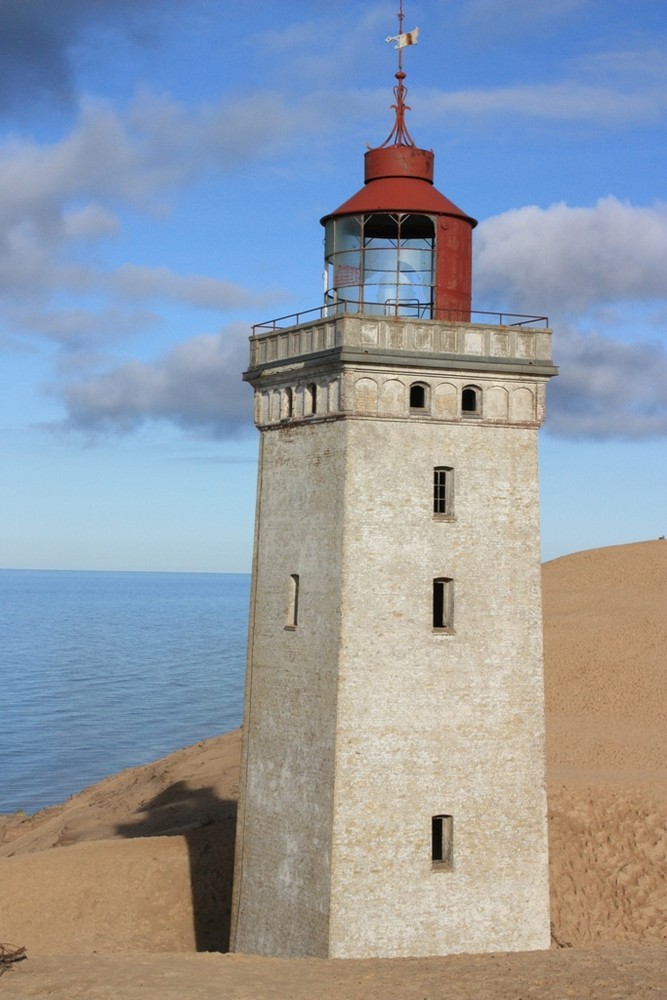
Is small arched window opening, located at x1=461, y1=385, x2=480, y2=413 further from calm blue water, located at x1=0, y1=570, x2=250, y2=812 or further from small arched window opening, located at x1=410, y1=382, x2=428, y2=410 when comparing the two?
calm blue water, located at x1=0, y1=570, x2=250, y2=812

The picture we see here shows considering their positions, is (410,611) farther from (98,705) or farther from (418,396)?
(98,705)

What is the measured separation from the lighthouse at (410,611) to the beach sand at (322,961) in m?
1.89

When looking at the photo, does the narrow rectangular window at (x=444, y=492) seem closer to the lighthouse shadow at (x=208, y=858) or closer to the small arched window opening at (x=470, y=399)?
the small arched window opening at (x=470, y=399)

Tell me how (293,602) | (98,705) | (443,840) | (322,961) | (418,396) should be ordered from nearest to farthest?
(322,961) < (443,840) < (418,396) < (293,602) < (98,705)

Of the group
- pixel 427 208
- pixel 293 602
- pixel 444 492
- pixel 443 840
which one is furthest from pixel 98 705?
pixel 427 208

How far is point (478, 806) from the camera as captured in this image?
86.6ft

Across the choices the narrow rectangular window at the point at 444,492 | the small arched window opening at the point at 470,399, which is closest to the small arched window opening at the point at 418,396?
the small arched window opening at the point at 470,399

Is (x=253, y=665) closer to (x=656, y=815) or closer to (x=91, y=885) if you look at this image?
(x=91, y=885)

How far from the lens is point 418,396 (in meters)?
26.7

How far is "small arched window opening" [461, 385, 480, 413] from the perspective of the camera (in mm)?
26875

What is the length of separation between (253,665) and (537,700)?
6013 mm

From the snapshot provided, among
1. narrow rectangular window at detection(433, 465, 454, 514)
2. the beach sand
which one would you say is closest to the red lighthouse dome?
narrow rectangular window at detection(433, 465, 454, 514)

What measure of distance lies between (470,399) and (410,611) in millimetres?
4320

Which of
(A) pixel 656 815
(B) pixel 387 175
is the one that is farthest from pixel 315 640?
(A) pixel 656 815
